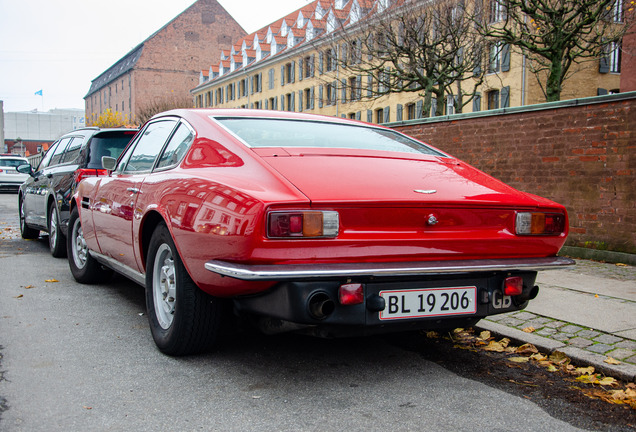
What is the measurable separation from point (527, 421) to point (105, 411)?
6.50 ft

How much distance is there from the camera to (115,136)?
26.1 ft

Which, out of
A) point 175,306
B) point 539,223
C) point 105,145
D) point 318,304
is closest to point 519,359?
point 539,223

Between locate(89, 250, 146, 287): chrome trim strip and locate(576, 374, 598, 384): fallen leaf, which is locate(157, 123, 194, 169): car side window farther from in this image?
locate(576, 374, 598, 384): fallen leaf

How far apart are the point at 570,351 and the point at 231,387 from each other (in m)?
2.14

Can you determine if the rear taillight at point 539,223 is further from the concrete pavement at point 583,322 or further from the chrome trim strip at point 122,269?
the chrome trim strip at point 122,269

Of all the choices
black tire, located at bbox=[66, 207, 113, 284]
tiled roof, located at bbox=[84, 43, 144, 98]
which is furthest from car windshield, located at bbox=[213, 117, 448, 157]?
tiled roof, located at bbox=[84, 43, 144, 98]

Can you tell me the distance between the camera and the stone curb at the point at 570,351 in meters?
3.57

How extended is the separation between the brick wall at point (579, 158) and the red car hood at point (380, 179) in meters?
5.18

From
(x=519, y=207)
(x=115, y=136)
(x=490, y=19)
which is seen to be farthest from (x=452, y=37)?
(x=519, y=207)

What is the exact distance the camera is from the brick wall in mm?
8195

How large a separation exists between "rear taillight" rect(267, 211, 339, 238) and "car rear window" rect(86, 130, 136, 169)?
17.8ft

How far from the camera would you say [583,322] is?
4738mm

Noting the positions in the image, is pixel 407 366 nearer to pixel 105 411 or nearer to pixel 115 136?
pixel 105 411

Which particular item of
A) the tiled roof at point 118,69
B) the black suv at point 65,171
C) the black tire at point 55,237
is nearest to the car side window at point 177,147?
the black suv at point 65,171
